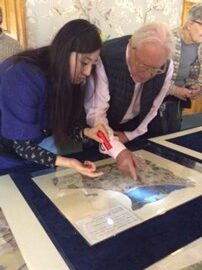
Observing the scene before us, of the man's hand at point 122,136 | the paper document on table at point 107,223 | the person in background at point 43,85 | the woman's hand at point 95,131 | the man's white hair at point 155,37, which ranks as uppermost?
the man's white hair at point 155,37

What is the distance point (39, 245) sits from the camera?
2.26 feet

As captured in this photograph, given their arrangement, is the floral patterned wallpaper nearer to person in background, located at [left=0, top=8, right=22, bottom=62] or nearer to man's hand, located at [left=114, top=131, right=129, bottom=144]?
person in background, located at [left=0, top=8, right=22, bottom=62]

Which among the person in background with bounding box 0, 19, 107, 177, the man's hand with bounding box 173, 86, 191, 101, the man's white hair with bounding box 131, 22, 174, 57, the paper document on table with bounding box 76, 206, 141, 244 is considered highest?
the man's white hair with bounding box 131, 22, 174, 57

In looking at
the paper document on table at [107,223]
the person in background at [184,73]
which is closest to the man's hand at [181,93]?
the person in background at [184,73]

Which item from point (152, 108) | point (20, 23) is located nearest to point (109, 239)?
point (152, 108)

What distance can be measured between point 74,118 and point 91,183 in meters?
0.29

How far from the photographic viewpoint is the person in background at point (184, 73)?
172 cm

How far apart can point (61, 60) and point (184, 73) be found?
1.15 m

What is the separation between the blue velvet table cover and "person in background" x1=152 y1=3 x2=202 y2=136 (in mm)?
814

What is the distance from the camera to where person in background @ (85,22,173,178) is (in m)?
1.07

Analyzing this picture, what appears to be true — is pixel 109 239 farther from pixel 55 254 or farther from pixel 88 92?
pixel 88 92

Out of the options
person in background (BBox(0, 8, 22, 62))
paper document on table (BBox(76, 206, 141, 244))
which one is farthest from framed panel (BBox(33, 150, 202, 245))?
person in background (BBox(0, 8, 22, 62))

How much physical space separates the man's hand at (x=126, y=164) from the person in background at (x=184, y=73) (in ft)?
1.87

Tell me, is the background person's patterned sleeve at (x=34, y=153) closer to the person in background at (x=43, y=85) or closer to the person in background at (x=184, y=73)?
the person in background at (x=43, y=85)
